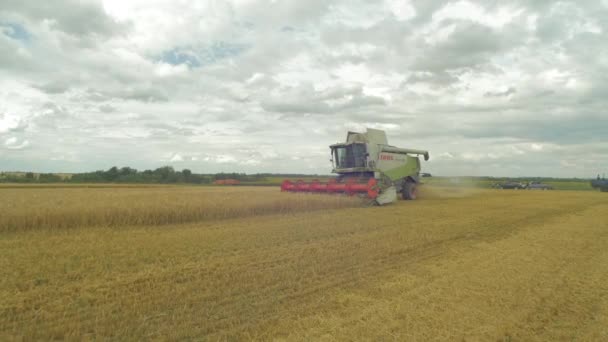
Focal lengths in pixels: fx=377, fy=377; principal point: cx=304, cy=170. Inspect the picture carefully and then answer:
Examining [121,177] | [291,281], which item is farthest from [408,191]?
[121,177]

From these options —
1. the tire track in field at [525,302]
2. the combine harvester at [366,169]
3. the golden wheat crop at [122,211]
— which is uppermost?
the combine harvester at [366,169]

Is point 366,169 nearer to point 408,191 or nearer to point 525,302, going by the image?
point 408,191

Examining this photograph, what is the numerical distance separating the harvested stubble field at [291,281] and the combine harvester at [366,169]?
247 inches

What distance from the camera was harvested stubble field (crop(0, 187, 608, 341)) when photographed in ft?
11.5

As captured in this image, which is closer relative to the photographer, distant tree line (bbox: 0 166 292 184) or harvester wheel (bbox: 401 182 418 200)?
harvester wheel (bbox: 401 182 418 200)

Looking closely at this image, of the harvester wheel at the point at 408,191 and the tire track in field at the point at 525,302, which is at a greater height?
the harvester wheel at the point at 408,191

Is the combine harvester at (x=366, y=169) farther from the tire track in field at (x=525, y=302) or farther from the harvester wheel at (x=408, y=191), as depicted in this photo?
the tire track in field at (x=525, y=302)

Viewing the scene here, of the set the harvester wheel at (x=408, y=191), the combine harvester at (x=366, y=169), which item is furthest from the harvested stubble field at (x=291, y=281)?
the harvester wheel at (x=408, y=191)

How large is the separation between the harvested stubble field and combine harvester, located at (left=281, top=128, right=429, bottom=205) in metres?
6.27

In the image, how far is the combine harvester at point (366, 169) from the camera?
15.4 m

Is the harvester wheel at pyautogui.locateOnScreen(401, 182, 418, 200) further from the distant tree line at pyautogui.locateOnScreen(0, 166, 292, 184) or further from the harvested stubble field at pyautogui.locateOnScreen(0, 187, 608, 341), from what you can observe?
the distant tree line at pyautogui.locateOnScreen(0, 166, 292, 184)

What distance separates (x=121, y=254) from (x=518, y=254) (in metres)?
6.65

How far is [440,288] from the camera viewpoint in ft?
15.3

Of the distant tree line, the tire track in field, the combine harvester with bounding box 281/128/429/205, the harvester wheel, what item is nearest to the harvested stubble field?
the tire track in field
